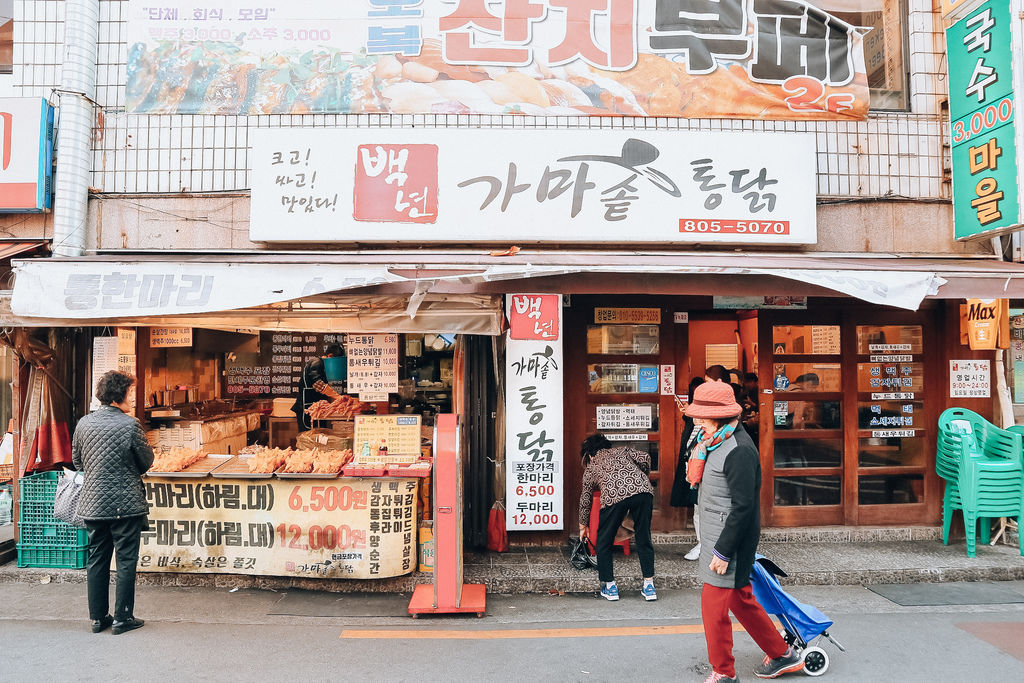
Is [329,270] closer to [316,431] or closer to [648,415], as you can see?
[316,431]

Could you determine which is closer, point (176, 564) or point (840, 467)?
point (176, 564)

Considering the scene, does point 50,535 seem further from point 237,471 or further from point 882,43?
point 882,43

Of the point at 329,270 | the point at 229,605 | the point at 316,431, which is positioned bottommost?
the point at 229,605

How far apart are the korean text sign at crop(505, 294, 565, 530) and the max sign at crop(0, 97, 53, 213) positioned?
18.1ft

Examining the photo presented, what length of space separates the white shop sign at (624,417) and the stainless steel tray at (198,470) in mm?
4329

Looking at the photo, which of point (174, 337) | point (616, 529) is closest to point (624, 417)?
point (616, 529)

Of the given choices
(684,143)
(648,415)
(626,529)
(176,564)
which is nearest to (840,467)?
(648,415)

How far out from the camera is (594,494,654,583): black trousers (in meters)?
5.91

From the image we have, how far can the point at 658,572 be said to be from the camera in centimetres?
640

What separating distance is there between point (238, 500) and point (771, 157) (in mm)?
6847

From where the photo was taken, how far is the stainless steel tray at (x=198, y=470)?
6.42 m

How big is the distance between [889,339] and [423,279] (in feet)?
19.6

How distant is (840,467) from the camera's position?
7895mm

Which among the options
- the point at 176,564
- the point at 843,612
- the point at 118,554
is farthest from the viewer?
the point at 176,564
